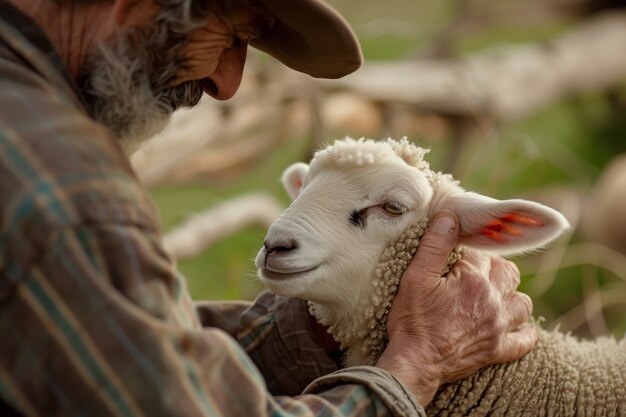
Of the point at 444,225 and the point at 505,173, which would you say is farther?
the point at 505,173

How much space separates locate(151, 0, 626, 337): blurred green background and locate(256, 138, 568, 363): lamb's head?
1.68 meters

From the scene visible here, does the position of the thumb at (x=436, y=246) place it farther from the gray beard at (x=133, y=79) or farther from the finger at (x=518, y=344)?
the gray beard at (x=133, y=79)

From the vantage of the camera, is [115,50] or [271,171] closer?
[115,50]

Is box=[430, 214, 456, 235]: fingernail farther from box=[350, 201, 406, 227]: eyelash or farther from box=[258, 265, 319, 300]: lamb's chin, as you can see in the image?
box=[258, 265, 319, 300]: lamb's chin

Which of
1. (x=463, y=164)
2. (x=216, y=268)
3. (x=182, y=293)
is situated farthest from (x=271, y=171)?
(x=182, y=293)

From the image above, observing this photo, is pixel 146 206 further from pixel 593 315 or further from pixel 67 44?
pixel 593 315

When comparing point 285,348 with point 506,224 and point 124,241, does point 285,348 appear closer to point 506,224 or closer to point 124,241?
point 506,224

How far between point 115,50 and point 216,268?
6.30 metres

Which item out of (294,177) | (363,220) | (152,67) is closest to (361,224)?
(363,220)

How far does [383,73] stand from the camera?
7.42 metres

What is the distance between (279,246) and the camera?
240 cm

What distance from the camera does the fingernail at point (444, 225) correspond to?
97.0 inches

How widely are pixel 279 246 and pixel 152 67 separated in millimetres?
658

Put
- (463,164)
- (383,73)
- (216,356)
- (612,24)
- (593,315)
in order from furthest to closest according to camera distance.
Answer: (612,24) → (463,164) → (383,73) → (593,315) → (216,356)
